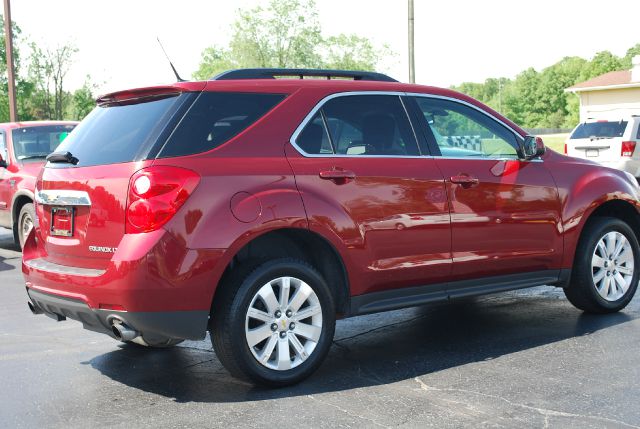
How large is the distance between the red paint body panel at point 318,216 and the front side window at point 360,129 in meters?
0.08

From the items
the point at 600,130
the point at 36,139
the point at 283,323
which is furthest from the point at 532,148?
the point at 600,130

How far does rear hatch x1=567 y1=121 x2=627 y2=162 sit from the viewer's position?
18.7 meters

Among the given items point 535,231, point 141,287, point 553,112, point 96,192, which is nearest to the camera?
point 141,287

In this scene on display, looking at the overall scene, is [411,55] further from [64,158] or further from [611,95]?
[611,95]

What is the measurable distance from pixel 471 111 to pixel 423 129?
0.59m

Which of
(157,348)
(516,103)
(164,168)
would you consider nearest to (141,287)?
(164,168)

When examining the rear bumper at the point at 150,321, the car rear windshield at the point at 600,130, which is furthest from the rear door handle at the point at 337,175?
the car rear windshield at the point at 600,130

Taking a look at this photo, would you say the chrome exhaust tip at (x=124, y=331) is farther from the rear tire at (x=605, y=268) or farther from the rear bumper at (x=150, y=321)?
the rear tire at (x=605, y=268)

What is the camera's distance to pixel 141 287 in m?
4.25

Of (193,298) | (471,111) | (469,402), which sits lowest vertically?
(469,402)

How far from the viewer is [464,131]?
5.78 m

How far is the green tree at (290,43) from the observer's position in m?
70.4

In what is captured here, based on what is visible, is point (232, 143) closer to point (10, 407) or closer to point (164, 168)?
point (164, 168)

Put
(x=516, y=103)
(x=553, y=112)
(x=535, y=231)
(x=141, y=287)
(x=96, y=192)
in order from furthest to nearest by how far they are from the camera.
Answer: (x=516, y=103) → (x=553, y=112) → (x=535, y=231) → (x=96, y=192) → (x=141, y=287)
